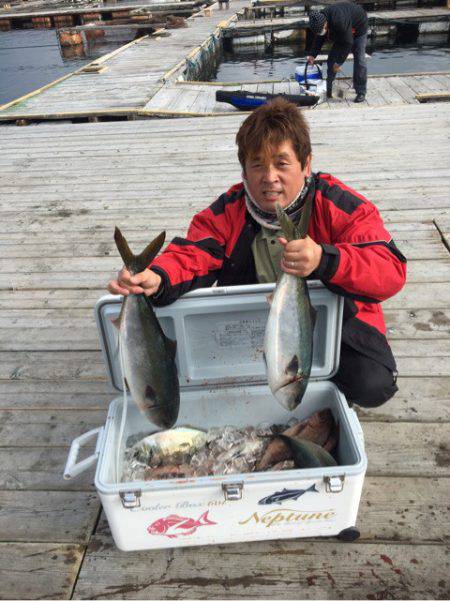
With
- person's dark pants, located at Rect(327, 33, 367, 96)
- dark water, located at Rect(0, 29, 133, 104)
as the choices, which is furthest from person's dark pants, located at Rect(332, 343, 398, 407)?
dark water, located at Rect(0, 29, 133, 104)

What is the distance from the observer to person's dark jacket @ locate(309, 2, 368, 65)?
26.9ft

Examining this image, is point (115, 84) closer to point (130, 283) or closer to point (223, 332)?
point (223, 332)

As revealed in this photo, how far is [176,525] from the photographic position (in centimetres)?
164

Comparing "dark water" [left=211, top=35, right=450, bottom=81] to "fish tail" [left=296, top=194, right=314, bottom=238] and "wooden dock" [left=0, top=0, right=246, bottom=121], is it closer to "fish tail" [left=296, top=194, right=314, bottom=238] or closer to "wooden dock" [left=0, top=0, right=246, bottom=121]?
"wooden dock" [left=0, top=0, right=246, bottom=121]

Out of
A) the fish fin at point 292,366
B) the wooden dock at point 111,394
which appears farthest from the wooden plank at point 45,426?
the fish fin at point 292,366

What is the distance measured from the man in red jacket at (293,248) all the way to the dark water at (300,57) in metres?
17.4

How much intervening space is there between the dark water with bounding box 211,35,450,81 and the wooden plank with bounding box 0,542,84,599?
18.6 meters

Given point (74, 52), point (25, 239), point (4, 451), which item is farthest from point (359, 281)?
point (74, 52)

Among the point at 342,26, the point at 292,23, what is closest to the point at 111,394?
the point at 342,26

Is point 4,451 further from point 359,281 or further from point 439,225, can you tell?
point 439,225

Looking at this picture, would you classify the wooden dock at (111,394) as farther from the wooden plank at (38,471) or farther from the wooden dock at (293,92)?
the wooden dock at (293,92)

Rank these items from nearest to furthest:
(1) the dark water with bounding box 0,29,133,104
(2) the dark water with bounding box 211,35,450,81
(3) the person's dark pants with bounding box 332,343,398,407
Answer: (3) the person's dark pants with bounding box 332,343,398,407
(2) the dark water with bounding box 211,35,450,81
(1) the dark water with bounding box 0,29,133,104

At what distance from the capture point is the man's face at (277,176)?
6.17ft

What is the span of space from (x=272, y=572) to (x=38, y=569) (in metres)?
0.90
